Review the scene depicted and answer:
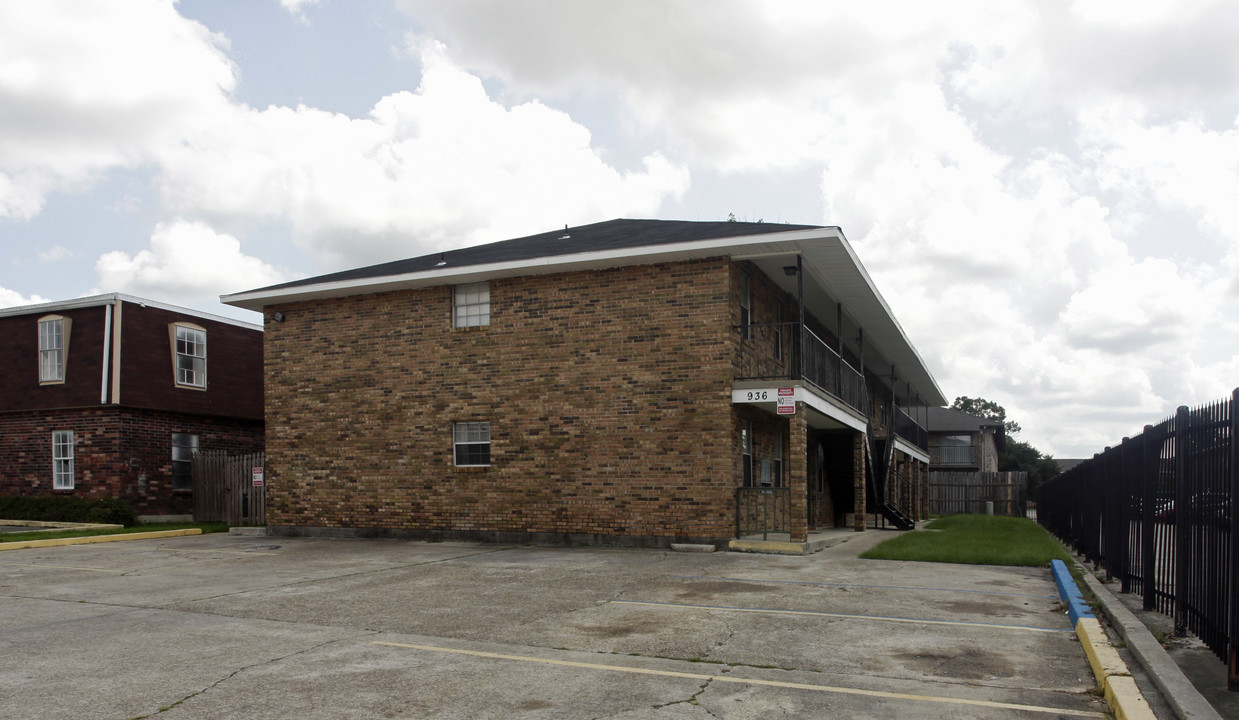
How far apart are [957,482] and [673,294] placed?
33810 mm

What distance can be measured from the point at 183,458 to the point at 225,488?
2.26m

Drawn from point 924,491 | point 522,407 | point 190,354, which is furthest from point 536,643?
point 924,491

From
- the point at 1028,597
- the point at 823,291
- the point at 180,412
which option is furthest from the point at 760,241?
the point at 180,412

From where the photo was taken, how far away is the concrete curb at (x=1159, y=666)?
508 cm

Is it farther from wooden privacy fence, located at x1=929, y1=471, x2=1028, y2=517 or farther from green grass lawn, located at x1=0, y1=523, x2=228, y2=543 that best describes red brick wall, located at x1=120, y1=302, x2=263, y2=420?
wooden privacy fence, located at x1=929, y1=471, x2=1028, y2=517

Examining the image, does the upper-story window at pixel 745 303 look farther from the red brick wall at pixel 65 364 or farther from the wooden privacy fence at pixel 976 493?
the wooden privacy fence at pixel 976 493

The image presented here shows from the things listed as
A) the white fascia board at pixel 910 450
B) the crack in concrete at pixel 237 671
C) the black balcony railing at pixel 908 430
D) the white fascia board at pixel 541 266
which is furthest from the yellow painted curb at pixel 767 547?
the black balcony railing at pixel 908 430

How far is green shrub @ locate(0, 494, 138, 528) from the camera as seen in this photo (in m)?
20.9

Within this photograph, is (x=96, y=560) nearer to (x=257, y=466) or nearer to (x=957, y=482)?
(x=257, y=466)

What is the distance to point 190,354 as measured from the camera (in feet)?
80.8

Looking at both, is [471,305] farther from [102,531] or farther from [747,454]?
[102,531]

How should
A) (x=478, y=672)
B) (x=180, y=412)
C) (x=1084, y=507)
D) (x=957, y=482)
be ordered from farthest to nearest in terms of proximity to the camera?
(x=957, y=482)
(x=180, y=412)
(x=1084, y=507)
(x=478, y=672)

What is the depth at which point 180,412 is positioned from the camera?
23969 millimetres

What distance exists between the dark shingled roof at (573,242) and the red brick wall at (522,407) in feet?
1.68
